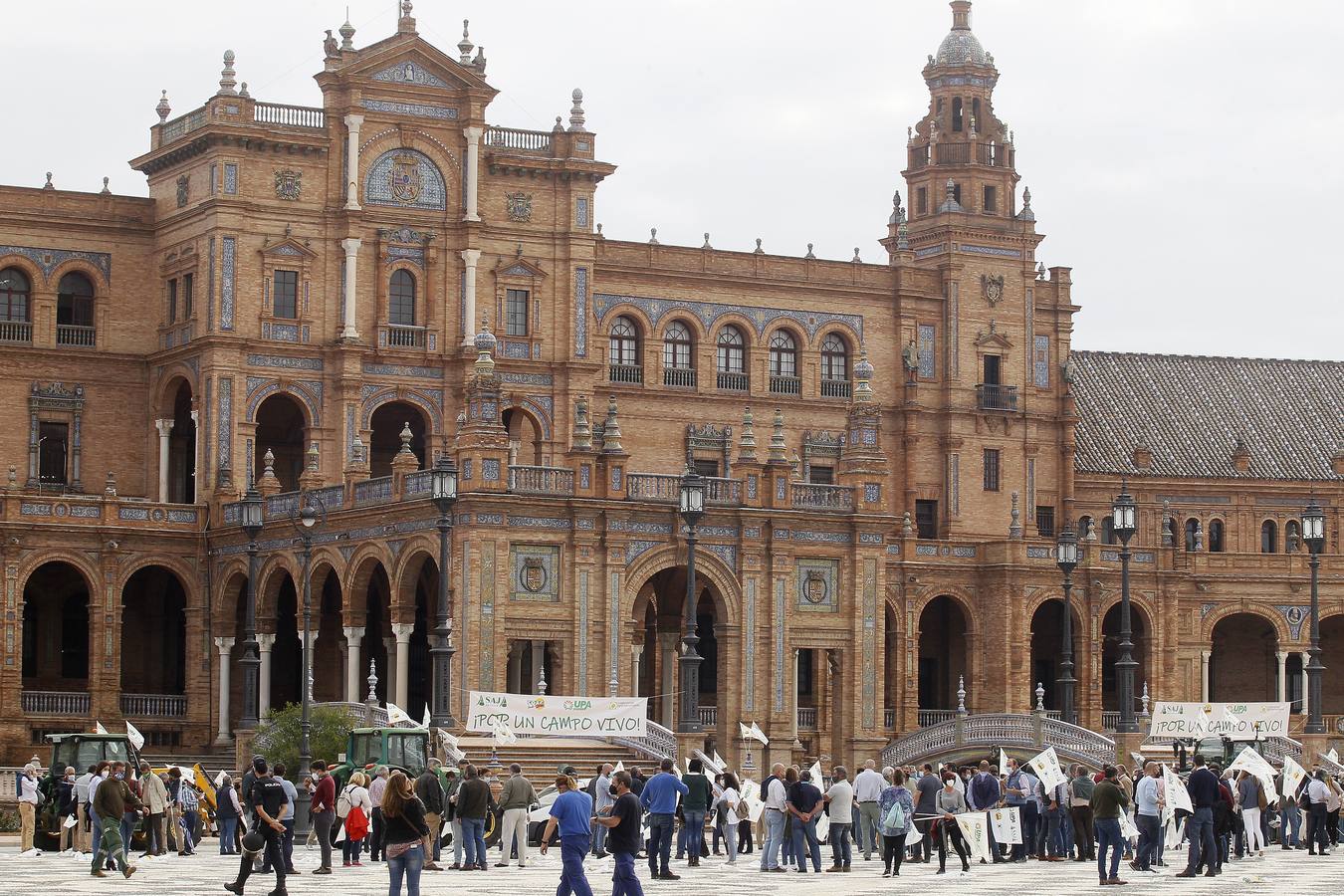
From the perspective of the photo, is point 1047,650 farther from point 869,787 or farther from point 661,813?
point 661,813

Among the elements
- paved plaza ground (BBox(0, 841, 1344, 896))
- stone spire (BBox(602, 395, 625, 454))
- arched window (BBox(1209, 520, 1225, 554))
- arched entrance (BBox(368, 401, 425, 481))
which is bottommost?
paved plaza ground (BBox(0, 841, 1344, 896))

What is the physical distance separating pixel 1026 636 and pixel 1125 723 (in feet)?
48.9

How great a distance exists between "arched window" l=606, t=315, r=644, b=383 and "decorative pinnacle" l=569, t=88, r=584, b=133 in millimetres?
6254

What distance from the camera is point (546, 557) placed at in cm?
6353

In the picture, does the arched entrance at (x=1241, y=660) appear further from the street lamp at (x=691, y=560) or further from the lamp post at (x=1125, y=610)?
the street lamp at (x=691, y=560)

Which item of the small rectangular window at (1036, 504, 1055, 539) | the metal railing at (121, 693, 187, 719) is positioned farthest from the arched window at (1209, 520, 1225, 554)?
the metal railing at (121, 693, 187, 719)

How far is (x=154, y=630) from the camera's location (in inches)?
2960

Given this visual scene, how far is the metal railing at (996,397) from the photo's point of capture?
85.4 meters

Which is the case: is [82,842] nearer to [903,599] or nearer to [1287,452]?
[903,599]

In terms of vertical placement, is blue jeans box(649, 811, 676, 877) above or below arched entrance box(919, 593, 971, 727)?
below

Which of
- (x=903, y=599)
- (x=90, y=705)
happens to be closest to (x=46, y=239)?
(x=90, y=705)

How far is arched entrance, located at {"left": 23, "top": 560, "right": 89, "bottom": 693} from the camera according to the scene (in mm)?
72938

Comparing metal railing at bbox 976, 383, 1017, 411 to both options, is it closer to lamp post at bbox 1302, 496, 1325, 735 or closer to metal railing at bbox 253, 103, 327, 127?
lamp post at bbox 1302, 496, 1325, 735

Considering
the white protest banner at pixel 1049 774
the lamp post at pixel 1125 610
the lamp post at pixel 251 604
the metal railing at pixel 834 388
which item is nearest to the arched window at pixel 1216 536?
the metal railing at pixel 834 388
